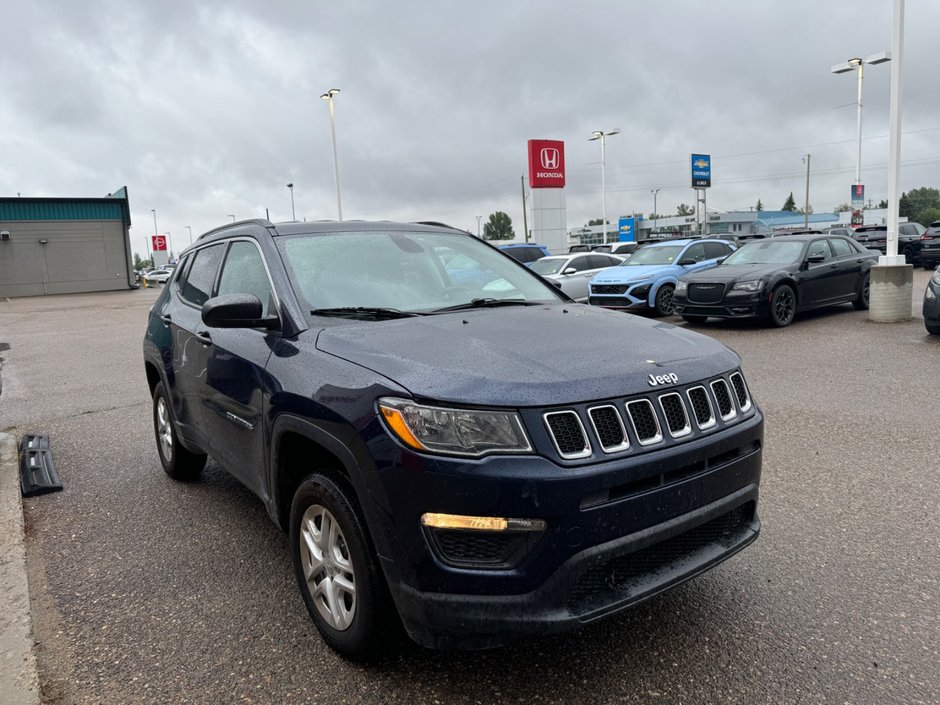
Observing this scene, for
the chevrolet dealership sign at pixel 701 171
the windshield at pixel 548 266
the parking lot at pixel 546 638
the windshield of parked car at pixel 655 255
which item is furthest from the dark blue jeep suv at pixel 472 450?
the chevrolet dealership sign at pixel 701 171

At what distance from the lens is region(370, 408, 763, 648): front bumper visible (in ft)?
7.36

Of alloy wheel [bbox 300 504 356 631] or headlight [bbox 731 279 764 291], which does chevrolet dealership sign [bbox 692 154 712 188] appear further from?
alloy wheel [bbox 300 504 356 631]

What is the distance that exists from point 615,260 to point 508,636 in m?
16.7

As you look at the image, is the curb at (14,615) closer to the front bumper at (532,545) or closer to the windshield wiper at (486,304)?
the front bumper at (532,545)

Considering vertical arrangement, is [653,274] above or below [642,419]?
above

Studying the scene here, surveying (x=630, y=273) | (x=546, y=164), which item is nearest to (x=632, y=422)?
(x=630, y=273)

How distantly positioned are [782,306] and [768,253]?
4.91 feet

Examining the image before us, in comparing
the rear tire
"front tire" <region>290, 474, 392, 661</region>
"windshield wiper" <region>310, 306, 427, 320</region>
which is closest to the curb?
"front tire" <region>290, 474, 392, 661</region>

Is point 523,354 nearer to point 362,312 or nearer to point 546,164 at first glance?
point 362,312

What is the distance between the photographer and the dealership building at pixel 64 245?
3959 cm

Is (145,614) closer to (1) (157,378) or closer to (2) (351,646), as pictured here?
(2) (351,646)

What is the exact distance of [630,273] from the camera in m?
14.9

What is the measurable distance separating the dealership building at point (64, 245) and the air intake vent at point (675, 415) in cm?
4506

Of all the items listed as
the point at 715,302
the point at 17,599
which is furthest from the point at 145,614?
the point at 715,302
